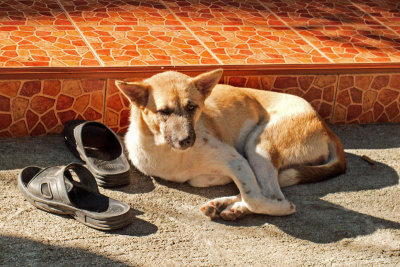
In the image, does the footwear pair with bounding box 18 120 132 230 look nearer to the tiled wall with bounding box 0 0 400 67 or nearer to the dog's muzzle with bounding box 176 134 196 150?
the dog's muzzle with bounding box 176 134 196 150

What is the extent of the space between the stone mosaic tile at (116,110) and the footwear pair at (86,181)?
0.34 meters

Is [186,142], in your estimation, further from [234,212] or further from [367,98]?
[367,98]

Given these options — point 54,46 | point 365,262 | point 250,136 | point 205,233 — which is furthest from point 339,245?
point 54,46

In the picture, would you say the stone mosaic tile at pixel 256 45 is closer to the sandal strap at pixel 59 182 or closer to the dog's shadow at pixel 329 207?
the dog's shadow at pixel 329 207

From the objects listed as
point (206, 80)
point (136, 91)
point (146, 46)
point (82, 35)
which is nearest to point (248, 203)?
point (206, 80)

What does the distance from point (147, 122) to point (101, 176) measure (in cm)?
47

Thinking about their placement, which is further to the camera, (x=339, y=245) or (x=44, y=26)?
(x=44, y=26)

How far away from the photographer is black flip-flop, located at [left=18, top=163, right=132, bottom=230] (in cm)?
376

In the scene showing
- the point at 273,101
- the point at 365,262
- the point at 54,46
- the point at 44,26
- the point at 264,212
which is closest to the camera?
the point at 365,262

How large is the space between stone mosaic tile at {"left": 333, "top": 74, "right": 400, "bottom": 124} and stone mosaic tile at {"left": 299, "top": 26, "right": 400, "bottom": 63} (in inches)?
7.5

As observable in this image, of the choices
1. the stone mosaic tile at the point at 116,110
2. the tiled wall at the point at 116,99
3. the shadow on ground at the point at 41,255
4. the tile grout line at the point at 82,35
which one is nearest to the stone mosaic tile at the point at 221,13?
the tile grout line at the point at 82,35

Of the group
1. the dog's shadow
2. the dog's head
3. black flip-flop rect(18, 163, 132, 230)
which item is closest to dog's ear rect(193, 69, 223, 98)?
the dog's head

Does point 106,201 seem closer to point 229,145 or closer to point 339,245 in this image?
point 229,145

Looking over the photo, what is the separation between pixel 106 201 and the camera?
3959mm
